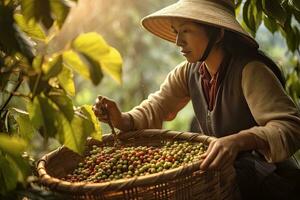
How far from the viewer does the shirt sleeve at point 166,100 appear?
1.51m

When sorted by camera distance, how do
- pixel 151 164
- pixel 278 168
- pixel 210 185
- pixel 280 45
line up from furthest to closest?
pixel 280 45 < pixel 278 168 < pixel 151 164 < pixel 210 185

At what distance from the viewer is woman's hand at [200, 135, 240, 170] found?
1.02m

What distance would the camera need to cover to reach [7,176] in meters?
0.79

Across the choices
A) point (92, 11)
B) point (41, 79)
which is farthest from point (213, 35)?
point (92, 11)

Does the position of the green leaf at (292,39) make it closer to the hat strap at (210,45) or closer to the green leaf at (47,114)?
the hat strap at (210,45)

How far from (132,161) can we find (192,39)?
36 cm

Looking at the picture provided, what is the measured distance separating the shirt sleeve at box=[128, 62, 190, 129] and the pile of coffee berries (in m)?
0.19

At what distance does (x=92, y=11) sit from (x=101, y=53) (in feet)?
4.83

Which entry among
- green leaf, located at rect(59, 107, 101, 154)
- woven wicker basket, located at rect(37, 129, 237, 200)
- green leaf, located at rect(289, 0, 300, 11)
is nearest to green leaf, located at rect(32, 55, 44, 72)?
green leaf, located at rect(59, 107, 101, 154)

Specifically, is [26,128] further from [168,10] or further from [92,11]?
[92,11]

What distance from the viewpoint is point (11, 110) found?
3.61ft

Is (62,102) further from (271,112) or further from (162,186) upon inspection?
(271,112)

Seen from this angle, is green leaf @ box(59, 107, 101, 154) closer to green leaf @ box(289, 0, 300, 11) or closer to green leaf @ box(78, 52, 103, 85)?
green leaf @ box(78, 52, 103, 85)

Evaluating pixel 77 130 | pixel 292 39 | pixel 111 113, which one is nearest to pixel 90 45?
pixel 77 130
